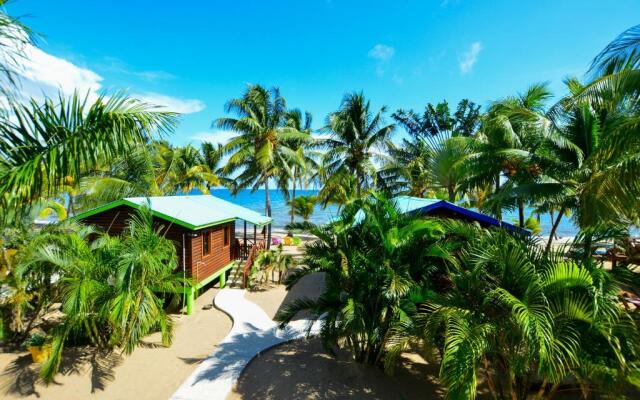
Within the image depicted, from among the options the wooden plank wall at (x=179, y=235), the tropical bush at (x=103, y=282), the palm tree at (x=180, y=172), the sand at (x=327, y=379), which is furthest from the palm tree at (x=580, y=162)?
the palm tree at (x=180, y=172)

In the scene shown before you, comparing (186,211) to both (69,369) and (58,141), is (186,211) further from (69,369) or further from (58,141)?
(58,141)

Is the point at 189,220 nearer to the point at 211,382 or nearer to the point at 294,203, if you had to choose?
the point at 211,382

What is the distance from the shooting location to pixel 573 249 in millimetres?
5570

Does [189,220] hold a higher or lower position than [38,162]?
lower

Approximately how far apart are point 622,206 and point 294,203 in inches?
1183

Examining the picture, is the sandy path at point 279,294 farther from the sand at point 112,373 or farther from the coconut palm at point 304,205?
the coconut palm at point 304,205

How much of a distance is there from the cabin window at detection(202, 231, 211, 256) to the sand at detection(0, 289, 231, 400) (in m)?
4.25

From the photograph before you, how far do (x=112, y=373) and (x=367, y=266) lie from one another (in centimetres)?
637

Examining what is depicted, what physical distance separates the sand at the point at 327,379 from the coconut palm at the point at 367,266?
57 centimetres

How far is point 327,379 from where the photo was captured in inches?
271

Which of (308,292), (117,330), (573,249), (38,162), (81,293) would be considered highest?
(38,162)

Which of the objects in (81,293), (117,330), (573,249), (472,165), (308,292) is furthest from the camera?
(308,292)

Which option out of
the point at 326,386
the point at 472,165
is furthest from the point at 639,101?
the point at 326,386

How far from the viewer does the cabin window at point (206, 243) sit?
41.4ft
